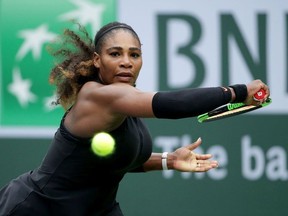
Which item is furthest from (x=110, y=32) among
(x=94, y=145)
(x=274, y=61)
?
(x=274, y=61)

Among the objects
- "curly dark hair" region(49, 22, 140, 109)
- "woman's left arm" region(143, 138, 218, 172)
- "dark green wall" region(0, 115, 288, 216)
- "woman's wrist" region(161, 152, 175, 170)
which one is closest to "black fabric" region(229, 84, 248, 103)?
"woman's left arm" region(143, 138, 218, 172)

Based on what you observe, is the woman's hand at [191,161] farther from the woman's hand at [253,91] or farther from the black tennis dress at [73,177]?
the woman's hand at [253,91]

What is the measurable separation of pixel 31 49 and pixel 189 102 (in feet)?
8.84

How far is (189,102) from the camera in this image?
10.1ft

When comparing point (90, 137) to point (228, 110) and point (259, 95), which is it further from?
point (259, 95)

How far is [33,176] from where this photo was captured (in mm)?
3613

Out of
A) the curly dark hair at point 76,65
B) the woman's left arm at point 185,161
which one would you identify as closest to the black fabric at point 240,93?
the woman's left arm at point 185,161

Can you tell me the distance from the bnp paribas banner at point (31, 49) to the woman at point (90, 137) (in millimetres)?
1858

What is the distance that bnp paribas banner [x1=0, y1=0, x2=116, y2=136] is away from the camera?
555 cm

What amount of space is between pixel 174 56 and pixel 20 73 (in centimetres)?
111

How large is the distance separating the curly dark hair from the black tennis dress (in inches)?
8.9

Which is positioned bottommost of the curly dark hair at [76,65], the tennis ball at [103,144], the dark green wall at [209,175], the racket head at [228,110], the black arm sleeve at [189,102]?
the dark green wall at [209,175]

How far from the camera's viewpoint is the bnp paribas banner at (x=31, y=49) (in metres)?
5.55

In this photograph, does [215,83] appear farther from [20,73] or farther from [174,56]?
[20,73]
